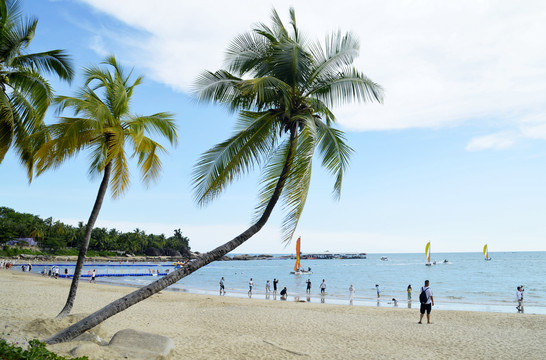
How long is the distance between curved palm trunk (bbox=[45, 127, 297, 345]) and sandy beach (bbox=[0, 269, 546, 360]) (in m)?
0.34

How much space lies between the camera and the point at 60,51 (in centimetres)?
911

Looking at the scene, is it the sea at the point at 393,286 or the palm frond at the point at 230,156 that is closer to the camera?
the palm frond at the point at 230,156

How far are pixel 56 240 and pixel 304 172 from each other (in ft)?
351

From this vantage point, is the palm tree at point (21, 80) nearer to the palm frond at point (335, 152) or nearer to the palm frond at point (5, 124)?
the palm frond at point (5, 124)

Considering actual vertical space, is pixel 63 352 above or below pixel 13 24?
below

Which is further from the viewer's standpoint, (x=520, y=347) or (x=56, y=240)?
(x=56, y=240)

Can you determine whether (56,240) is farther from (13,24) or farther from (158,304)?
(13,24)

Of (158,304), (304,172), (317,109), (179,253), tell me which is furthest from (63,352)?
(179,253)

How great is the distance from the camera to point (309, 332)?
13578 millimetres

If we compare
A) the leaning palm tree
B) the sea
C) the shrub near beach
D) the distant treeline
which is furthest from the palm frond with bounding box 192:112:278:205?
the distant treeline

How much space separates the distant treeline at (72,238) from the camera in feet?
301

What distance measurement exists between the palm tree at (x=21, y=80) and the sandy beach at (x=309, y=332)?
14.1ft

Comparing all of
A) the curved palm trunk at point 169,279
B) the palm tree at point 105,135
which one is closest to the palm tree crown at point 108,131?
the palm tree at point 105,135

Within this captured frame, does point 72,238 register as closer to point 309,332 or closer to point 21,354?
point 309,332
